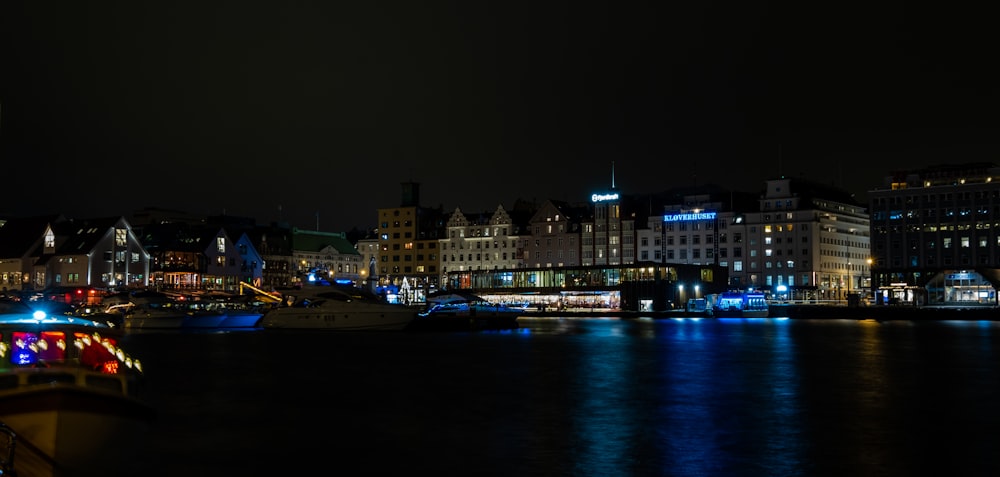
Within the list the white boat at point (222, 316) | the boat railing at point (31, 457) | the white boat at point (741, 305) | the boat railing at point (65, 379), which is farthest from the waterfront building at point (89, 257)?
the boat railing at point (31, 457)

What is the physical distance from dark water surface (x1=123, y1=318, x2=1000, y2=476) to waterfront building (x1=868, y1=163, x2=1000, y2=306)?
94526 mm

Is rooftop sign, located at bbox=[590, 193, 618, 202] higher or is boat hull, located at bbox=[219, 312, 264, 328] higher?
rooftop sign, located at bbox=[590, 193, 618, 202]

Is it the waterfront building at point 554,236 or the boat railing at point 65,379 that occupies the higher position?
the waterfront building at point 554,236

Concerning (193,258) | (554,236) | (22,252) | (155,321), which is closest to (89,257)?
(22,252)

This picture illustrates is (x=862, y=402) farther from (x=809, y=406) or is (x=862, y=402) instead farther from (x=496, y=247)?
(x=496, y=247)

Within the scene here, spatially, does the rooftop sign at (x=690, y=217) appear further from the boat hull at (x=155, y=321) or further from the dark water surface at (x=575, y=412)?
the dark water surface at (x=575, y=412)

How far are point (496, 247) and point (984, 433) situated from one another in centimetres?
16510

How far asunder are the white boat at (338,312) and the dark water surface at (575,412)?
28538 mm

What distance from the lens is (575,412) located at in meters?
32.8

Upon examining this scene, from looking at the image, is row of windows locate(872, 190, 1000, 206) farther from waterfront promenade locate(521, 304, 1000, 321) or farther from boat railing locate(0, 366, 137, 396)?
boat railing locate(0, 366, 137, 396)

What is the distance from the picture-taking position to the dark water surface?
23.6 meters

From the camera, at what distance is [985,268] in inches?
5866

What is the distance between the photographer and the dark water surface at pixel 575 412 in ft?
77.4

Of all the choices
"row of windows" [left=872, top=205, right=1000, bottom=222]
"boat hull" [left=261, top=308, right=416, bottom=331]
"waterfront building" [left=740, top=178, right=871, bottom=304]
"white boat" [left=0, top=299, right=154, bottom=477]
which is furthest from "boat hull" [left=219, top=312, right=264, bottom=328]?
"row of windows" [left=872, top=205, right=1000, bottom=222]
